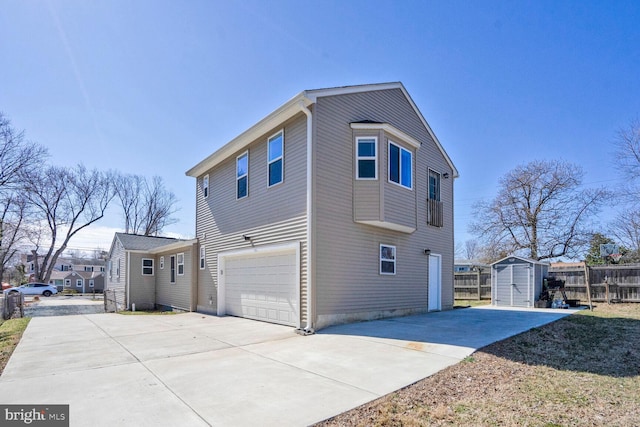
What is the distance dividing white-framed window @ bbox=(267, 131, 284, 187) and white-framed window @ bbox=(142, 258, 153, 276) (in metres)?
12.5

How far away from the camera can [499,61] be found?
12141 mm

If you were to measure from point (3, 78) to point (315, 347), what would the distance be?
50.4 feet

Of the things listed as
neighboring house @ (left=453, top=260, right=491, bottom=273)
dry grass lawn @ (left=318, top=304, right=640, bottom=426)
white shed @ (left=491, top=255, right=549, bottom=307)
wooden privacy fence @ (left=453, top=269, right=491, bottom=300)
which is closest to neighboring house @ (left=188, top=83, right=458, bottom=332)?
white shed @ (left=491, top=255, right=549, bottom=307)

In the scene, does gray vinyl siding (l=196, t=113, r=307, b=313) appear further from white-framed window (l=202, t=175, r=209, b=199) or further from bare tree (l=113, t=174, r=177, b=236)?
bare tree (l=113, t=174, r=177, b=236)

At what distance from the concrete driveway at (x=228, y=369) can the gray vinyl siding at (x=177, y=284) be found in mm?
5696

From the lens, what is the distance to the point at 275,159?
10773mm

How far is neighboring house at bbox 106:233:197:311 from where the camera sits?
1620 cm

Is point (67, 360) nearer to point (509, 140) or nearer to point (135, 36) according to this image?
point (135, 36)

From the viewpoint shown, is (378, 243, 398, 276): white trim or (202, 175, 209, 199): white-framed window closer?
(378, 243, 398, 276): white trim

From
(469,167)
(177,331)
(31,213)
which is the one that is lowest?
(177,331)

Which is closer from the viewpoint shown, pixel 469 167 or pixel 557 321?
pixel 557 321

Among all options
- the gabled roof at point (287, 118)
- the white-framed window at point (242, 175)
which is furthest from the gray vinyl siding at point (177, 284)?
the white-framed window at point (242, 175)

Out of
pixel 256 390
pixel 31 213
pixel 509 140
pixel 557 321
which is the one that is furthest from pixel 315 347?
pixel 31 213

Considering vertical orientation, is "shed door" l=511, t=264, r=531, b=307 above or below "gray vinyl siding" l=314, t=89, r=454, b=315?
below
